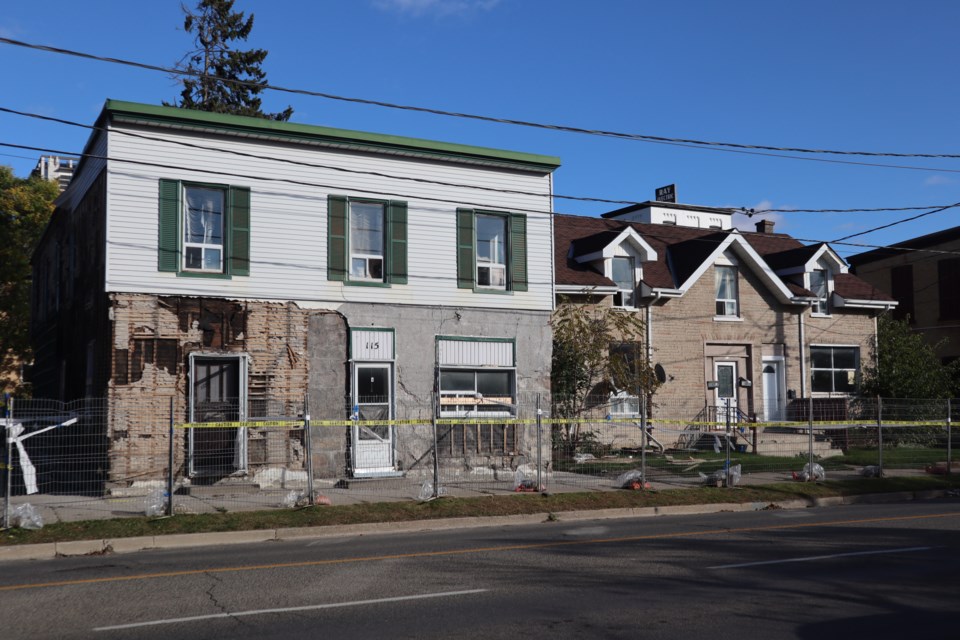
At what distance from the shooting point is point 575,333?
23438 mm

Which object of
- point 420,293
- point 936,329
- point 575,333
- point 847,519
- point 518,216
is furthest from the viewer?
point 936,329

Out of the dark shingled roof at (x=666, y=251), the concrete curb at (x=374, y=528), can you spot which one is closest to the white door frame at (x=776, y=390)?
the dark shingled roof at (x=666, y=251)

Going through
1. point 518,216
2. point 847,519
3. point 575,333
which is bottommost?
point 847,519

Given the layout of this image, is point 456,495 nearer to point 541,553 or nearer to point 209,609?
point 541,553

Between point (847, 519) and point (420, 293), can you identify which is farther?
point (420, 293)

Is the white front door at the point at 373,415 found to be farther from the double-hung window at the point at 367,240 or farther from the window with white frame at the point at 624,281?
the window with white frame at the point at 624,281

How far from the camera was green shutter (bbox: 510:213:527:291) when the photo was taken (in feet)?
70.3

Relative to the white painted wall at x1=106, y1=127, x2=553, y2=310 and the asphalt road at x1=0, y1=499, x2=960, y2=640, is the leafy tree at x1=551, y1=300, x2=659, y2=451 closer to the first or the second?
the white painted wall at x1=106, y1=127, x2=553, y2=310

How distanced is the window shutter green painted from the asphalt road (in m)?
7.07

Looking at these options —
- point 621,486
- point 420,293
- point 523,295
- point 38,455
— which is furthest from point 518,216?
point 38,455

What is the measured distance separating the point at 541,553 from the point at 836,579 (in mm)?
3581

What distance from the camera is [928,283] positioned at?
37.6 metres

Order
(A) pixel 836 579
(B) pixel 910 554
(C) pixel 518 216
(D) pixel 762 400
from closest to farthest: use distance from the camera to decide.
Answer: (A) pixel 836 579
(B) pixel 910 554
(C) pixel 518 216
(D) pixel 762 400

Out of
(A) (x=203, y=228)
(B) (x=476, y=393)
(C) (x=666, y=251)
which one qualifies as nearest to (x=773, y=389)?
(C) (x=666, y=251)
